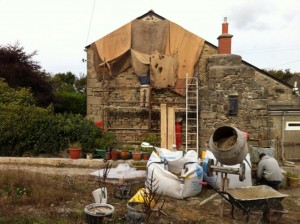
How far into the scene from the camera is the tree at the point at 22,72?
11875 mm

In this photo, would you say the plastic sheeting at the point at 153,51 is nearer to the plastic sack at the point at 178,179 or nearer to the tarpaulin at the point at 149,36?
the tarpaulin at the point at 149,36

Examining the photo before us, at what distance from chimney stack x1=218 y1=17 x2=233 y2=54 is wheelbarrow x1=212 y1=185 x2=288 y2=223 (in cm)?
646

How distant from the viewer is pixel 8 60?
482 inches

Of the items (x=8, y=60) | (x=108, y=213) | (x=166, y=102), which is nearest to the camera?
(x=108, y=213)

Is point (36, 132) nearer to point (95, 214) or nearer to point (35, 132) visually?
point (35, 132)

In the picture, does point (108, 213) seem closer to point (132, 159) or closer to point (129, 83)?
point (132, 159)

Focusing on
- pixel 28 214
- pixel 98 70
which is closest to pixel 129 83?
pixel 98 70

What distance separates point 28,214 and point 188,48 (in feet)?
27.2

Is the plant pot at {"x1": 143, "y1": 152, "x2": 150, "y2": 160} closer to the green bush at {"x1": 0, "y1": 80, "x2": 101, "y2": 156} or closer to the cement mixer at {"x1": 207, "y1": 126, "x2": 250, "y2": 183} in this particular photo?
the green bush at {"x1": 0, "y1": 80, "x2": 101, "y2": 156}

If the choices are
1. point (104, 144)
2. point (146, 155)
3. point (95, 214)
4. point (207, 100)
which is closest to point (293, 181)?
point (207, 100)

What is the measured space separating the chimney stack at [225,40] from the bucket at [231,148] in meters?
5.81

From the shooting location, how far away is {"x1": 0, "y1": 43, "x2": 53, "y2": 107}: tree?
11875mm

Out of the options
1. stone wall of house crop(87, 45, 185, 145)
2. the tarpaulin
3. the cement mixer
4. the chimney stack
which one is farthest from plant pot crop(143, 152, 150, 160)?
the chimney stack

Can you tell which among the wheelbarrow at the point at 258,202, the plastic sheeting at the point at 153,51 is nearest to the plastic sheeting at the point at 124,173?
the wheelbarrow at the point at 258,202
